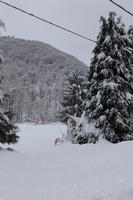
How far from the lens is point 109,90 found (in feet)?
39.0

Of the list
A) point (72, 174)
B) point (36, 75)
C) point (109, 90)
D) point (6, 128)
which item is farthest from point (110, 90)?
point (36, 75)

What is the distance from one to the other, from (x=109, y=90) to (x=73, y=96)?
52.5 feet

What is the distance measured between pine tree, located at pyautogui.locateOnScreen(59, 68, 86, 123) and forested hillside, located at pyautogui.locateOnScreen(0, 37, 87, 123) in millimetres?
19201

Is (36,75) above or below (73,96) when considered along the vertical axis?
below

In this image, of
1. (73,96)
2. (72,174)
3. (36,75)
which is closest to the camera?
(72,174)

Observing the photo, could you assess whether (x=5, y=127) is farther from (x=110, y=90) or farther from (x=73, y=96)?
(x=73, y=96)

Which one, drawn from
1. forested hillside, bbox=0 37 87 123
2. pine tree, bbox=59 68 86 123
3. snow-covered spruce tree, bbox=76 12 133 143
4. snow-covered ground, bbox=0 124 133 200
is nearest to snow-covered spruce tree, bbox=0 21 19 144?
snow-covered ground, bbox=0 124 133 200

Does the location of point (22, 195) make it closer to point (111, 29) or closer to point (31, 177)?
point (31, 177)

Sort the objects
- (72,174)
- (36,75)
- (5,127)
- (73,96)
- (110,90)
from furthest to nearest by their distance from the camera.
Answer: (36,75) < (73,96) < (110,90) < (5,127) < (72,174)

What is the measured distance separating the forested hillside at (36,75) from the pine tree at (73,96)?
1920cm

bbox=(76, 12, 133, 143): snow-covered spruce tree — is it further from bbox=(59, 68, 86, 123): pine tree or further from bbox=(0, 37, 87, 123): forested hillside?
bbox=(0, 37, 87, 123): forested hillside

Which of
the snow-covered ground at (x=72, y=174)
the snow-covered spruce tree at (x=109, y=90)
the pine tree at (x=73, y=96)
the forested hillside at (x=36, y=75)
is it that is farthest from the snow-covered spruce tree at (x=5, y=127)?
the forested hillside at (x=36, y=75)

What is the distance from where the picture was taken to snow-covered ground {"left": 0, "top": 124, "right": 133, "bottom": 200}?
5.46 metres

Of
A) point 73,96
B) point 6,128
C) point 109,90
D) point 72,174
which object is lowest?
point 73,96
